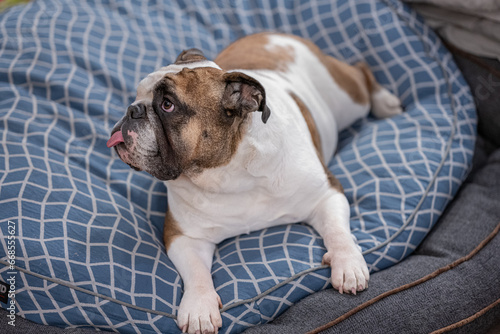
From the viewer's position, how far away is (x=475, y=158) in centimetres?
314

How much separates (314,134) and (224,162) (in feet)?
2.32

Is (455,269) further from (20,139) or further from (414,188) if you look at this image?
(20,139)

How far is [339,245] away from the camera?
226cm

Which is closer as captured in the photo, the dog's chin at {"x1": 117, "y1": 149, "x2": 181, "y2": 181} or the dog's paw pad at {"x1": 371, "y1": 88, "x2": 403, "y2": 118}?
the dog's chin at {"x1": 117, "y1": 149, "x2": 181, "y2": 181}

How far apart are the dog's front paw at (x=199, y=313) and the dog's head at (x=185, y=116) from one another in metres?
0.50

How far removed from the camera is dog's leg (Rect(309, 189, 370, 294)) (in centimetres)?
216

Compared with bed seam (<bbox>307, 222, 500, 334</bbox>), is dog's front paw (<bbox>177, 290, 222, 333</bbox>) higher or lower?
higher

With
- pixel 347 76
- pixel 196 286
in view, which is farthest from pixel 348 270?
pixel 347 76

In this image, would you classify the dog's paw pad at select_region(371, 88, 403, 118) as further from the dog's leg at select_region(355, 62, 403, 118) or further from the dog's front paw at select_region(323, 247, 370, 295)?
the dog's front paw at select_region(323, 247, 370, 295)

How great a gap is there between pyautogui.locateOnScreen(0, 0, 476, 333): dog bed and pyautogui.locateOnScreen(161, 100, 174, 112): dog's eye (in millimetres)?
642

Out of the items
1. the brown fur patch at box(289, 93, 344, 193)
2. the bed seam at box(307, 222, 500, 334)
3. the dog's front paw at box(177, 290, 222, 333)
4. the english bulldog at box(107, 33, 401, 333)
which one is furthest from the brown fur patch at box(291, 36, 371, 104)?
the dog's front paw at box(177, 290, 222, 333)

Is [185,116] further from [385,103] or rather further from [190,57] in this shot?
[385,103]

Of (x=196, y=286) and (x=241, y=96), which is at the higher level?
(x=241, y=96)

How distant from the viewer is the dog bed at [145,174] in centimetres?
212
